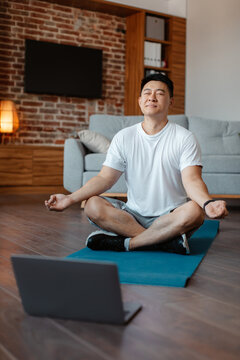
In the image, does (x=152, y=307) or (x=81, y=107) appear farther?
(x=81, y=107)

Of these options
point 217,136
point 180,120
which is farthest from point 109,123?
point 217,136

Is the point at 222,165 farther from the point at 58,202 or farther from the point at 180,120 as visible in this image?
the point at 58,202

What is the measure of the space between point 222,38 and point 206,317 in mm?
5699

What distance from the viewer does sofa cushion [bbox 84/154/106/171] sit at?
12.9 feet

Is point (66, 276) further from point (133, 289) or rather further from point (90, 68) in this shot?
point (90, 68)

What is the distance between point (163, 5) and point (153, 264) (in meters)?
5.67

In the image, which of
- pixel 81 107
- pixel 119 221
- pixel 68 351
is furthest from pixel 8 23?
pixel 68 351

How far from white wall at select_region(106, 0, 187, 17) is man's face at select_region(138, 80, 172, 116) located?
4587 mm

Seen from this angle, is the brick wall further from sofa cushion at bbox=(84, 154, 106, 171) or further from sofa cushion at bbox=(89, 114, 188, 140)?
sofa cushion at bbox=(84, 154, 106, 171)

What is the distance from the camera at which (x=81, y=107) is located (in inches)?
248

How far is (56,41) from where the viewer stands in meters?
6.06

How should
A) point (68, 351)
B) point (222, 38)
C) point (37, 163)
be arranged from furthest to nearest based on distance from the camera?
1. point (222, 38)
2. point (37, 163)
3. point (68, 351)

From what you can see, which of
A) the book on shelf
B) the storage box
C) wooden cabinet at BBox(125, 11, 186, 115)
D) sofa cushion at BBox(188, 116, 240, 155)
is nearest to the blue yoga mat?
sofa cushion at BBox(188, 116, 240, 155)

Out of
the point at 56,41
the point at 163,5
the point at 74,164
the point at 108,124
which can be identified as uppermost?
the point at 163,5
